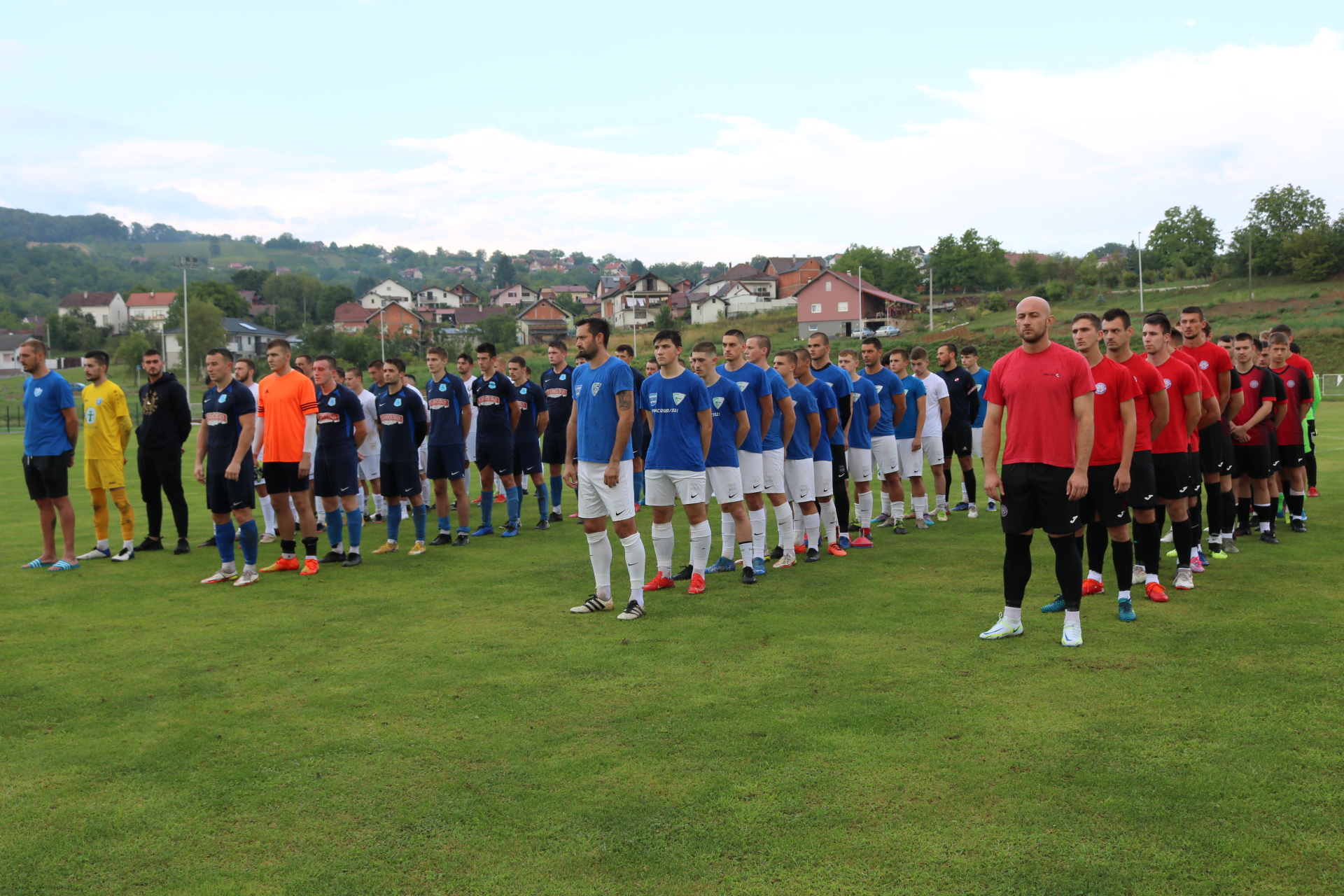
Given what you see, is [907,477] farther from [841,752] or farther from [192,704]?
[192,704]

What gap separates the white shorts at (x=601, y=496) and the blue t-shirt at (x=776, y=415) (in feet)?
6.17

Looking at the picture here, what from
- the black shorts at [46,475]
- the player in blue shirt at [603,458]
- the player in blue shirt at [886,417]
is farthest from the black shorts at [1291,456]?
the black shorts at [46,475]

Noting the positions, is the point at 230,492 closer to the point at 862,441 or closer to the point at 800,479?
the point at 800,479

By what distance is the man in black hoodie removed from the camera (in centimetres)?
973

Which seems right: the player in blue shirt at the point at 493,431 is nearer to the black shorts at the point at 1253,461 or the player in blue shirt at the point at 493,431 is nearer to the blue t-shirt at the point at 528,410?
the blue t-shirt at the point at 528,410

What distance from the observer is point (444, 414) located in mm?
Result: 10398

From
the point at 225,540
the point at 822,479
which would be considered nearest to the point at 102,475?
the point at 225,540

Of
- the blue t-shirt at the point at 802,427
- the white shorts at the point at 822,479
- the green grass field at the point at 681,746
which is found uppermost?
the blue t-shirt at the point at 802,427

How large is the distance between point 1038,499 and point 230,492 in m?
6.91

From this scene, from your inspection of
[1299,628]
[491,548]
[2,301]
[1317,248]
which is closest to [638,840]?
[1299,628]

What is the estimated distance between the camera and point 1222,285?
69.6 meters

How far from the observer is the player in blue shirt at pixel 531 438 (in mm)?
11727

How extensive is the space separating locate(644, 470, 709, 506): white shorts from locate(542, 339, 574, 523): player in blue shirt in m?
4.73

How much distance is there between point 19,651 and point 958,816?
20.7 ft
